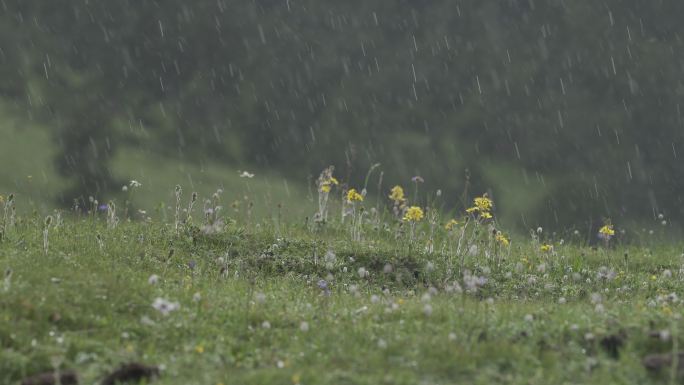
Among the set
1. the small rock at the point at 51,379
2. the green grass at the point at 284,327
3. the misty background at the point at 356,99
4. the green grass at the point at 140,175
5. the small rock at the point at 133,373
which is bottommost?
the small rock at the point at 51,379

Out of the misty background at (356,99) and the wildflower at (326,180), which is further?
the misty background at (356,99)

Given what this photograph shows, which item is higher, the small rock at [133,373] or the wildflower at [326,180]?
the wildflower at [326,180]

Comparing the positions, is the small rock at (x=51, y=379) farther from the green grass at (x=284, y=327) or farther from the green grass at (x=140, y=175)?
the green grass at (x=140, y=175)

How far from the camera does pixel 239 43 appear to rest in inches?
1660

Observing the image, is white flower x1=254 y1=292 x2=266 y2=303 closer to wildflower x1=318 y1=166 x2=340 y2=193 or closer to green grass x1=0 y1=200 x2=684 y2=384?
green grass x1=0 y1=200 x2=684 y2=384

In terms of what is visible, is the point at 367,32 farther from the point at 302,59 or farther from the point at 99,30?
the point at 99,30

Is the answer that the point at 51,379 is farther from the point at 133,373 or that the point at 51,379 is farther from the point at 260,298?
the point at 260,298

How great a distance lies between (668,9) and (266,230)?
115 feet

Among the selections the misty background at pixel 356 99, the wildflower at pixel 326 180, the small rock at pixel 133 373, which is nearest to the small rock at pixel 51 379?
the small rock at pixel 133 373

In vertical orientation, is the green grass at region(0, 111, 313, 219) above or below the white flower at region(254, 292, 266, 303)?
above

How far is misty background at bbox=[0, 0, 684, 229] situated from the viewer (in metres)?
35.5

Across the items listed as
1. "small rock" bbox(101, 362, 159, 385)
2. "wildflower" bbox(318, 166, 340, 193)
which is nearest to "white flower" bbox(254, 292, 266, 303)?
"small rock" bbox(101, 362, 159, 385)

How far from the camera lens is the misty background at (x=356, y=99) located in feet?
116

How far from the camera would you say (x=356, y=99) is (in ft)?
131
